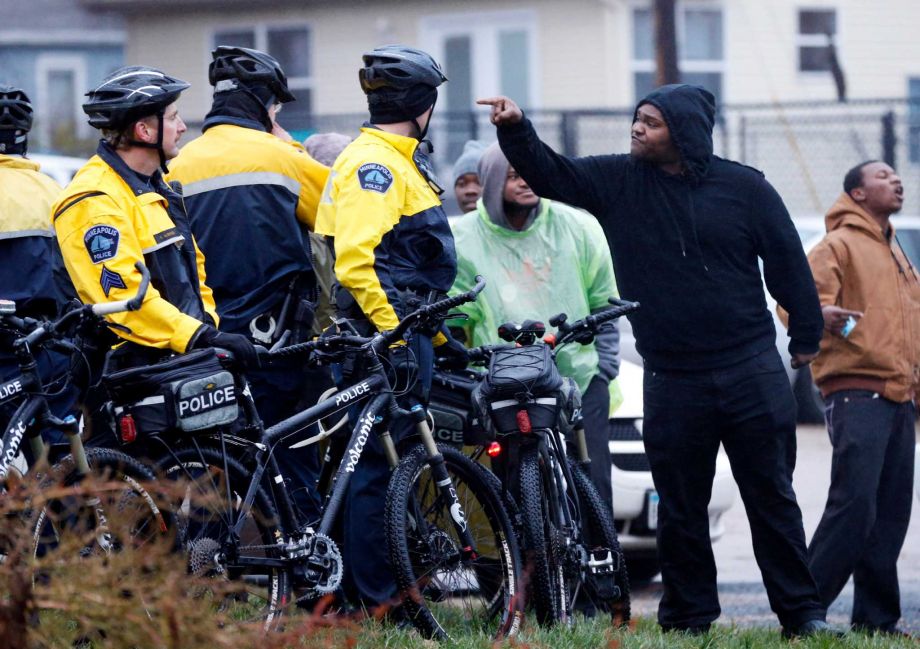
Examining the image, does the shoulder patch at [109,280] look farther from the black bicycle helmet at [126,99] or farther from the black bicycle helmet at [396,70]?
the black bicycle helmet at [396,70]

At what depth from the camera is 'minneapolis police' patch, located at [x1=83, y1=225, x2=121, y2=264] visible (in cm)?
507

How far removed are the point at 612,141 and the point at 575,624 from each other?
1507cm

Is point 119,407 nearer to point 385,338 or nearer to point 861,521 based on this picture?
point 385,338

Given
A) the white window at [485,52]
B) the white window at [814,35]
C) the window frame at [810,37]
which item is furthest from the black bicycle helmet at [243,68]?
the white window at [814,35]

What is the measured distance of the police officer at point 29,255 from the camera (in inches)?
227

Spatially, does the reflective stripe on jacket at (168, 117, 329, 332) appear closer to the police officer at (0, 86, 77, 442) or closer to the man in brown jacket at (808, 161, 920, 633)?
the police officer at (0, 86, 77, 442)

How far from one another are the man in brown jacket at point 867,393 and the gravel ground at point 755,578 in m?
0.29

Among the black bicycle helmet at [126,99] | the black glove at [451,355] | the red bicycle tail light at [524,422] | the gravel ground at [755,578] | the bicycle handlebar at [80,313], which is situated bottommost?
the gravel ground at [755,578]

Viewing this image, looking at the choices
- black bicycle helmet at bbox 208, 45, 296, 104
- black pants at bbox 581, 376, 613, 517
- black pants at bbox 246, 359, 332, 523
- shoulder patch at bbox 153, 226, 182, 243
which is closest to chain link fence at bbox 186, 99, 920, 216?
black pants at bbox 581, 376, 613, 517

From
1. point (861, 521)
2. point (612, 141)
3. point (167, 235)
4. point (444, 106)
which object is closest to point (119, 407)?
point (167, 235)

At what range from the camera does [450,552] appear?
5523 mm

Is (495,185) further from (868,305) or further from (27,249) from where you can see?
(27,249)

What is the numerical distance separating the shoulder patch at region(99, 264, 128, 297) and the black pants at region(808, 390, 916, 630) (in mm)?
3420

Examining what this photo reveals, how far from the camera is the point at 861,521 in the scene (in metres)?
6.83
